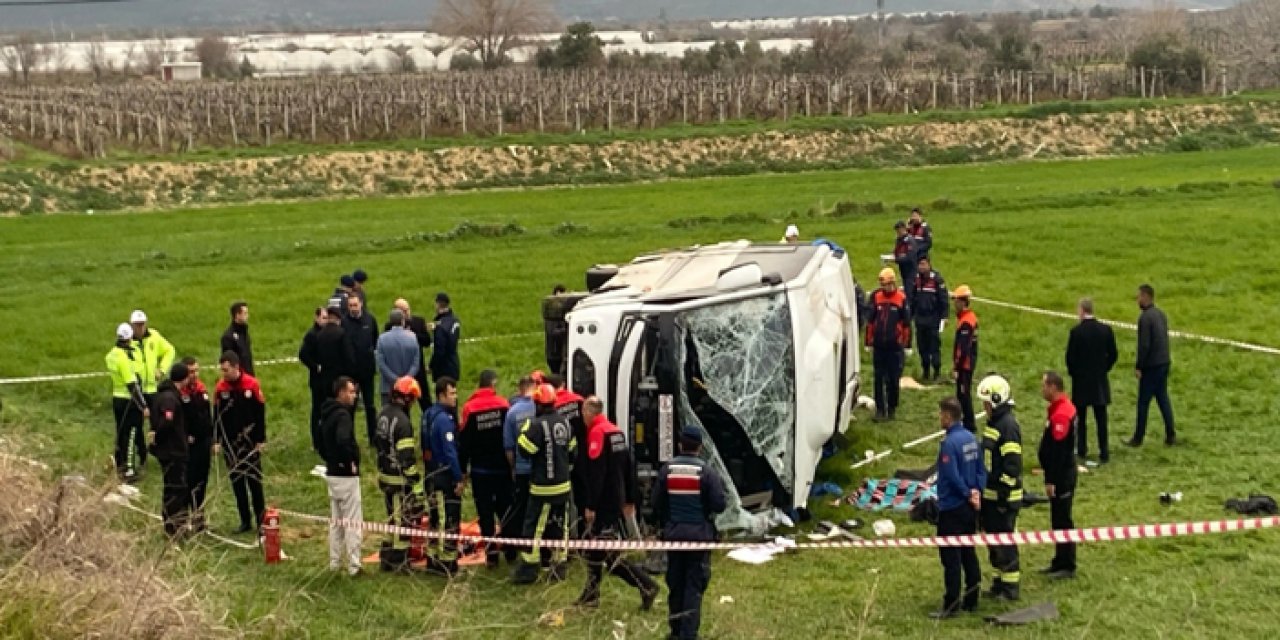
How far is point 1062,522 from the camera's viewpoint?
1227 cm

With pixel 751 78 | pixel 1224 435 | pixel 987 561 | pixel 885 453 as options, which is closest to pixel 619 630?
pixel 987 561

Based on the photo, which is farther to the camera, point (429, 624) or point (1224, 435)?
point (1224, 435)

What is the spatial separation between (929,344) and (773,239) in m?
12.7

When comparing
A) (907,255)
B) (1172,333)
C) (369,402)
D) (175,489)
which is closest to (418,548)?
(175,489)

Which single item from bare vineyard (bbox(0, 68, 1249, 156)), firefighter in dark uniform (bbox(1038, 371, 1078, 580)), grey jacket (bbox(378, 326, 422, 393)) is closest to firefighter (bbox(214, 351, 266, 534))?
grey jacket (bbox(378, 326, 422, 393))

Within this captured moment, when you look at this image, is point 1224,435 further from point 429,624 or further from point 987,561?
point 429,624

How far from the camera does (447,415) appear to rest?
12.9m

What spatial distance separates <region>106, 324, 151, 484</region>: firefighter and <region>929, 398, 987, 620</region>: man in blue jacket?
926cm

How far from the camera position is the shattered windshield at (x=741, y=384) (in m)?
13.4

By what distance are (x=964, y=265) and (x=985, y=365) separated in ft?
26.7

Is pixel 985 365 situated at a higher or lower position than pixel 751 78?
lower

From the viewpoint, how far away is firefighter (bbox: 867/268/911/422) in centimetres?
1797

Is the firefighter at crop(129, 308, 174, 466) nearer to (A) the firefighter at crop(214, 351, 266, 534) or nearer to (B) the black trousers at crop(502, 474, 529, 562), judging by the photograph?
(A) the firefighter at crop(214, 351, 266, 534)

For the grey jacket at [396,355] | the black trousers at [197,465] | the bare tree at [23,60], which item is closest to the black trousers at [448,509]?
the black trousers at [197,465]
